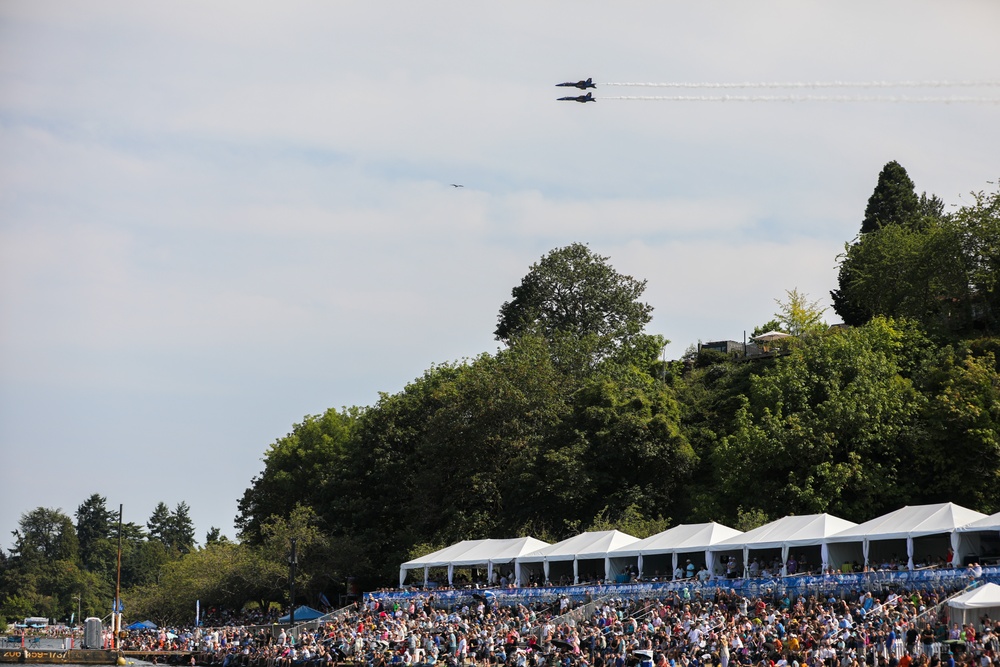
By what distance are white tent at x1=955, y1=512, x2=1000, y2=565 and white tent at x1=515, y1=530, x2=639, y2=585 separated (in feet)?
41.5

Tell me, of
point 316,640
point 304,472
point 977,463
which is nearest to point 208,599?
point 304,472

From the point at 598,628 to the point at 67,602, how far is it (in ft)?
363

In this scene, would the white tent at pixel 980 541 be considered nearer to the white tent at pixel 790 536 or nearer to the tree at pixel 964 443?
the white tent at pixel 790 536

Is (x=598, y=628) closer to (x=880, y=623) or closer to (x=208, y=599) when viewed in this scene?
(x=880, y=623)

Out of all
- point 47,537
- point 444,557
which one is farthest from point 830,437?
point 47,537

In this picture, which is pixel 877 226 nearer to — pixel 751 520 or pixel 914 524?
pixel 751 520

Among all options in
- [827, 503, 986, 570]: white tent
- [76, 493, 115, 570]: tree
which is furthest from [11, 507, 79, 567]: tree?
[827, 503, 986, 570]: white tent

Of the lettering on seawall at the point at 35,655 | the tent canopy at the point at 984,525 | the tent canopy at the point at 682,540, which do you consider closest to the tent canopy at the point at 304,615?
the lettering on seawall at the point at 35,655

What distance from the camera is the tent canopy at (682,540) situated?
1550 inches

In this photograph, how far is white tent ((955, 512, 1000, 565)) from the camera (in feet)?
106

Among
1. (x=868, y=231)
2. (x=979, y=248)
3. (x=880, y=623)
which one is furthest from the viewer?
(x=868, y=231)

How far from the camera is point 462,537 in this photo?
56594mm

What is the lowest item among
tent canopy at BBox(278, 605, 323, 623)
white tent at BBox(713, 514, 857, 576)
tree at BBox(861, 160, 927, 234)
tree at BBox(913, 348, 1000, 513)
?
tent canopy at BBox(278, 605, 323, 623)

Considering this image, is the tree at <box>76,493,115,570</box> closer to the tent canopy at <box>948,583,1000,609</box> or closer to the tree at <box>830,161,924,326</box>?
the tree at <box>830,161,924,326</box>
